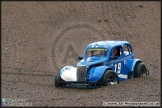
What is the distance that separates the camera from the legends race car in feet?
46.3

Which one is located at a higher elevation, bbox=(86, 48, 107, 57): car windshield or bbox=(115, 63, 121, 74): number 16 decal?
bbox=(86, 48, 107, 57): car windshield

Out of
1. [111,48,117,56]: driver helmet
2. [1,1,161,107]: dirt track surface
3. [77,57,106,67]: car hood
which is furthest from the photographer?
[111,48,117,56]: driver helmet

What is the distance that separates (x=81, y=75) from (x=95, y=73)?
0.60 meters

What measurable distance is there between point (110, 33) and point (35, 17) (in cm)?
652

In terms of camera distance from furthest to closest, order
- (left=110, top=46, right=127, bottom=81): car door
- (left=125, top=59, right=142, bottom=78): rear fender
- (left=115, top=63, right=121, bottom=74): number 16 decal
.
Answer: (left=125, top=59, right=142, bottom=78): rear fender < (left=115, top=63, right=121, bottom=74): number 16 decal < (left=110, top=46, right=127, bottom=81): car door

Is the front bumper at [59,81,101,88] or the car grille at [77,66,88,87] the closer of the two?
the front bumper at [59,81,101,88]

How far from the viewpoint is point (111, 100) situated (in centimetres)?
1148

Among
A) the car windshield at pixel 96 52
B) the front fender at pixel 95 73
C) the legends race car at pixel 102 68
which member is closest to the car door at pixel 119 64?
the legends race car at pixel 102 68

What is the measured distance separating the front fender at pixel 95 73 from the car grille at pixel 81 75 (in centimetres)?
20

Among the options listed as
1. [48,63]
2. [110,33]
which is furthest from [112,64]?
[110,33]

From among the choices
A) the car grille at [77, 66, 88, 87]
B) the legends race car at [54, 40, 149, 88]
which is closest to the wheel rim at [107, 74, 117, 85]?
the legends race car at [54, 40, 149, 88]

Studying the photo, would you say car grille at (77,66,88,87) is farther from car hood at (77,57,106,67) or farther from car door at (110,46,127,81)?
car door at (110,46,127,81)

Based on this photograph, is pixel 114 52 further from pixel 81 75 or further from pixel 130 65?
pixel 81 75

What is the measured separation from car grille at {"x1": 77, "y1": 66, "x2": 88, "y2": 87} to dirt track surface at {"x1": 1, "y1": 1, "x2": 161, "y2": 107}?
32 centimetres
